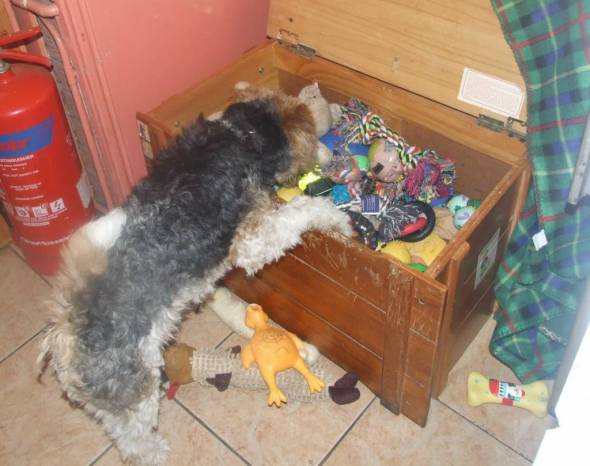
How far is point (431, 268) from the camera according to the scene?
4.29 ft

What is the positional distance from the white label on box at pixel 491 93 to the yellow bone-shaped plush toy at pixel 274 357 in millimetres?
850

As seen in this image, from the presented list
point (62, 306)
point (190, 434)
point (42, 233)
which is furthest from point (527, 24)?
point (42, 233)

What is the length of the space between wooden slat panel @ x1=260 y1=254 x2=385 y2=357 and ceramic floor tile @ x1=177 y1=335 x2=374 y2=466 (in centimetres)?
23

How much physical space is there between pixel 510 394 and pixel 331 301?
579 mm

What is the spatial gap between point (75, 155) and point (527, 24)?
1425 mm

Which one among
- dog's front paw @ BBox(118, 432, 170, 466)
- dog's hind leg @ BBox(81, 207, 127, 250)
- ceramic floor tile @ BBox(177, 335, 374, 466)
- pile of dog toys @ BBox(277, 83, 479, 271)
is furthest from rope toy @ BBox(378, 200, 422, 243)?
dog's front paw @ BBox(118, 432, 170, 466)

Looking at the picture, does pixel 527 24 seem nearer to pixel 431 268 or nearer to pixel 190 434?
pixel 431 268

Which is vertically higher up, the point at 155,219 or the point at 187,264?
the point at 155,219

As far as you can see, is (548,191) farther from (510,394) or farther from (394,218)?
(510,394)

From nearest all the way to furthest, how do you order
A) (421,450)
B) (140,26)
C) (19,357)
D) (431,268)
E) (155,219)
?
(431,268)
(155,219)
(421,450)
(140,26)
(19,357)

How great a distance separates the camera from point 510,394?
1.69 m

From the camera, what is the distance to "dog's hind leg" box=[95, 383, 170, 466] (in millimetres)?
1440

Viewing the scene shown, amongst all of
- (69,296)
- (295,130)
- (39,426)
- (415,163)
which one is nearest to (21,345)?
(39,426)

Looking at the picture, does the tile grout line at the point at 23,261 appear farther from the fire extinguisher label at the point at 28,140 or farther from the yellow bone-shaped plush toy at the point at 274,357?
the yellow bone-shaped plush toy at the point at 274,357
